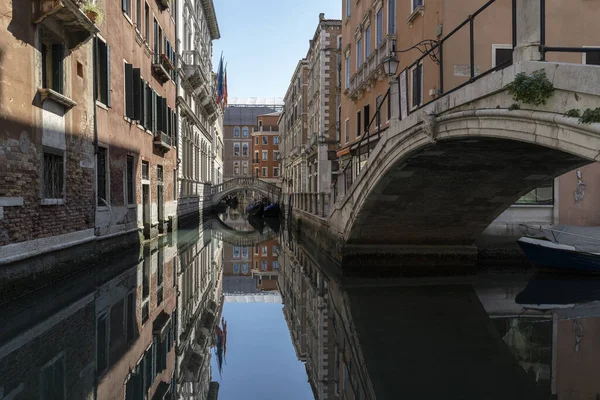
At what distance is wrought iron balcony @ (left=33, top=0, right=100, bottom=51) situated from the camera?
8.05 metres

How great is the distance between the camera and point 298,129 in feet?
110

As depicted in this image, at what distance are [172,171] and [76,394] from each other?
1649 centimetres

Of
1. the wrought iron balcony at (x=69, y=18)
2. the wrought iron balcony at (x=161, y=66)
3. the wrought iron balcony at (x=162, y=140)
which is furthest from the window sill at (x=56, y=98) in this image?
the wrought iron balcony at (x=161, y=66)

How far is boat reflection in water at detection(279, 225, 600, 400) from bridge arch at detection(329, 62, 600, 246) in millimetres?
1299

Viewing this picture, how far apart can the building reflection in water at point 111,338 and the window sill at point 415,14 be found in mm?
7389

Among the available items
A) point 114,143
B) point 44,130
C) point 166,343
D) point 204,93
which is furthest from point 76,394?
point 204,93

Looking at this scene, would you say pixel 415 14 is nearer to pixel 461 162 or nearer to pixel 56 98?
pixel 461 162

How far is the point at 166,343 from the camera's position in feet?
19.9

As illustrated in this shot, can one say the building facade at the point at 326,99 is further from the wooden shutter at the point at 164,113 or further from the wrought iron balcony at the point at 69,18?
the wrought iron balcony at the point at 69,18

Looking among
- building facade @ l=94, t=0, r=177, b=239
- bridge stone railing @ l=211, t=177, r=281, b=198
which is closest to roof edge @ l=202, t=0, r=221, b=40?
bridge stone railing @ l=211, t=177, r=281, b=198

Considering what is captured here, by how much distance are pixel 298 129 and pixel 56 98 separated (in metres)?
25.6

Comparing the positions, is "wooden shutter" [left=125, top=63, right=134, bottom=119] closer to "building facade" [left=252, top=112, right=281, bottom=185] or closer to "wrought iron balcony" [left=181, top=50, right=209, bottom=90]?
"wrought iron balcony" [left=181, top=50, right=209, bottom=90]

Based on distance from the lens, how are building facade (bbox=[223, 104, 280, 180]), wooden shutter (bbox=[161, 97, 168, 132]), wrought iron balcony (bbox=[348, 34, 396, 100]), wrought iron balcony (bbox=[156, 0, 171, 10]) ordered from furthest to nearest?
1. building facade (bbox=[223, 104, 280, 180])
2. wrought iron balcony (bbox=[156, 0, 171, 10])
3. wooden shutter (bbox=[161, 97, 168, 132])
4. wrought iron balcony (bbox=[348, 34, 396, 100])

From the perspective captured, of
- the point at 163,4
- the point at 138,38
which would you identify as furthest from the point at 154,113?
the point at 163,4
